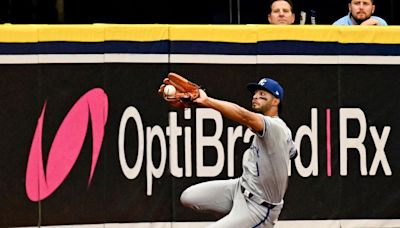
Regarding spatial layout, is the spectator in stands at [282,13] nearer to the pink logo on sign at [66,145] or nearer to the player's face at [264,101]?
the pink logo on sign at [66,145]

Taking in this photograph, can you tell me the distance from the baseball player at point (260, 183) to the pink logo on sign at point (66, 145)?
6.40 feet

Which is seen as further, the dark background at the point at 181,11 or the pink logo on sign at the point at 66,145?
the dark background at the point at 181,11

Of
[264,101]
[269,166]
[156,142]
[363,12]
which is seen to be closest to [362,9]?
[363,12]

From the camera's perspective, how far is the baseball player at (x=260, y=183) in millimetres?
10633

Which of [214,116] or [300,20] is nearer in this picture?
[214,116]

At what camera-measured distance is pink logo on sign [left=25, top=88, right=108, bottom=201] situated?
498 inches

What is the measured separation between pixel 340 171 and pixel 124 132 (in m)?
2.22

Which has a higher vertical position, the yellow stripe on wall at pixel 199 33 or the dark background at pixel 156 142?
the yellow stripe on wall at pixel 199 33

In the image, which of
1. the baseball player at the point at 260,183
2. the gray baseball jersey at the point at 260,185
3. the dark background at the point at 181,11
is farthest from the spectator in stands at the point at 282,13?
the gray baseball jersey at the point at 260,185

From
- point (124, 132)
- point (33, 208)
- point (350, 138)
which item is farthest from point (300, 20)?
point (33, 208)

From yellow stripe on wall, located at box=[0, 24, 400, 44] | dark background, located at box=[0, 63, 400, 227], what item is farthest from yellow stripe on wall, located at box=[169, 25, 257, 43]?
dark background, located at box=[0, 63, 400, 227]

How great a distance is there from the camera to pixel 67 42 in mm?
12719

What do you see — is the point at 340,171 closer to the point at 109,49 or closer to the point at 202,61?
the point at 202,61

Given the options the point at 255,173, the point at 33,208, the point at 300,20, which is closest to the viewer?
the point at 255,173
